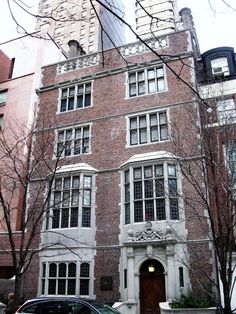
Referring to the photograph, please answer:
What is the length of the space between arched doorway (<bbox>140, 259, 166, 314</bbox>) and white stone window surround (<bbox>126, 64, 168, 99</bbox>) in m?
8.73

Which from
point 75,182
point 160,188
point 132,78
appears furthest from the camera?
point 132,78

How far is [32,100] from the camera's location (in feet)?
70.7

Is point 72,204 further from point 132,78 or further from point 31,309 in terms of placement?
point 31,309

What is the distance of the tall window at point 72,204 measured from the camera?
16078mm

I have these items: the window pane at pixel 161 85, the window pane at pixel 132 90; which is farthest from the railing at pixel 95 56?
the window pane at pixel 161 85

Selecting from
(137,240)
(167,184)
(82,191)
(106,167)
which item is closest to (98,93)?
(106,167)

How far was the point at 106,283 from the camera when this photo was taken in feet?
47.6

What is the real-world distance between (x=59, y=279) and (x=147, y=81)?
35.8 ft

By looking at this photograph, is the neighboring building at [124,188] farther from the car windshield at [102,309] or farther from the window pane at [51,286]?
the car windshield at [102,309]

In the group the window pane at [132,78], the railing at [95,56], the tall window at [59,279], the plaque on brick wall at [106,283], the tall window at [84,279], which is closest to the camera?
the plaque on brick wall at [106,283]

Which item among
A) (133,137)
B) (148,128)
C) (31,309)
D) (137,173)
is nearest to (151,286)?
(137,173)

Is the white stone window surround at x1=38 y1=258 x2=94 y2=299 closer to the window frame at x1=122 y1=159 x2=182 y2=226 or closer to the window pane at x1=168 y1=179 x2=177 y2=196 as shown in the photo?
the window frame at x1=122 y1=159 x2=182 y2=226

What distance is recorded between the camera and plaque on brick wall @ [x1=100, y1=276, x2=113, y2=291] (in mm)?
14417

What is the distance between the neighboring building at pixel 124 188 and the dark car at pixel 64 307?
492 centimetres
